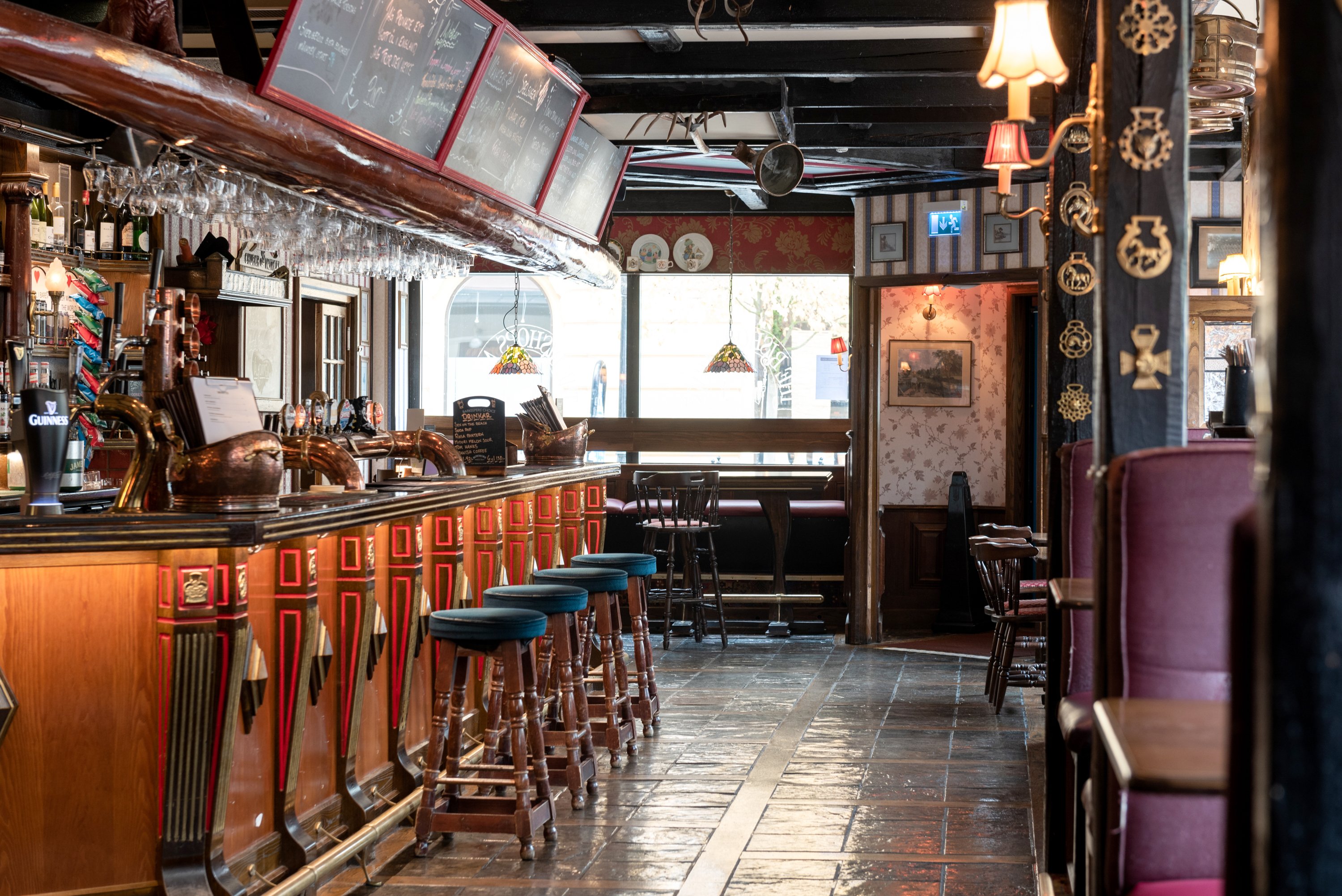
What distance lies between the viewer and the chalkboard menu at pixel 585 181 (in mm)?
6531

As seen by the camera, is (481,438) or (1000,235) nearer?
(481,438)

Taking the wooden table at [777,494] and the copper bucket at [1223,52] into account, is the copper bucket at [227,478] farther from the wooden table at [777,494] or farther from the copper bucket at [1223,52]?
the wooden table at [777,494]

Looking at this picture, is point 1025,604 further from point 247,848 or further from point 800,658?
point 247,848

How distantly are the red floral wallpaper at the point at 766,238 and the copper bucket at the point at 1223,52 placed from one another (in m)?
6.00

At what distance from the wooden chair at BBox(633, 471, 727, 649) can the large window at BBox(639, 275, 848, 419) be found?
60.7 inches

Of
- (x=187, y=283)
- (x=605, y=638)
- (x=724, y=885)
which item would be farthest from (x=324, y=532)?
(x=187, y=283)

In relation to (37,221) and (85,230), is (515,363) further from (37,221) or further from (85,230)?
(37,221)

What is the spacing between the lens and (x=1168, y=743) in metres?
1.46

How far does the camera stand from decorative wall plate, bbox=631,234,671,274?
396 inches

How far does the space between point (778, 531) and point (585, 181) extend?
301 cm

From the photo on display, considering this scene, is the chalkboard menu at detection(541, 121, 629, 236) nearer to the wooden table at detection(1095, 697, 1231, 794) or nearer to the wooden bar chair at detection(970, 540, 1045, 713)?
the wooden bar chair at detection(970, 540, 1045, 713)

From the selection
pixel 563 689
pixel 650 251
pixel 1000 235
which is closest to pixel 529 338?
pixel 650 251

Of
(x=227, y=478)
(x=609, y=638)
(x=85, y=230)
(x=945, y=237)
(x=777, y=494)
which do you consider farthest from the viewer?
(x=777, y=494)

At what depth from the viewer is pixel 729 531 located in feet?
29.6
